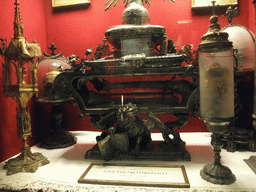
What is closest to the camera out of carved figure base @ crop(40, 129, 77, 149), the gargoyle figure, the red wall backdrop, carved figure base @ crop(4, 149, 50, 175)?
carved figure base @ crop(4, 149, 50, 175)

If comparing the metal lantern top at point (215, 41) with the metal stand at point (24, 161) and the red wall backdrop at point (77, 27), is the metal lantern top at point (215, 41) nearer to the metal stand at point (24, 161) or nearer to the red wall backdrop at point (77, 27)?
the red wall backdrop at point (77, 27)

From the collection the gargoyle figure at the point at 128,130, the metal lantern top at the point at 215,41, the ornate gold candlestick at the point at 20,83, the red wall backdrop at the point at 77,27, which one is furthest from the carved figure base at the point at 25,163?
the metal lantern top at the point at 215,41

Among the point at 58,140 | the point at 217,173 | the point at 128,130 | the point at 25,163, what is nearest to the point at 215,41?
the point at 217,173

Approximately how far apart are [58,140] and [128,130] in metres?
1.09

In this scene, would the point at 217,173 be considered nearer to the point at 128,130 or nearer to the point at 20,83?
the point at 128,130

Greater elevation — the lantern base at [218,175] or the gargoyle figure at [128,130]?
the gargoyle figure at [128,130]

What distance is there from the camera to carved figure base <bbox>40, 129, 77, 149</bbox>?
2.74m

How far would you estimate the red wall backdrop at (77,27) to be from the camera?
248 cm

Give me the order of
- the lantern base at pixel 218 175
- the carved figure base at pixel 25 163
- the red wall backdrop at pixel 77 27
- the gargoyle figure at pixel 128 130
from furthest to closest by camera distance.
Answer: the red wall backdrop at pixel 77 27 < the gargoyle figure at pixel 128 130 < the carved figure base at pixel 25 163 < the lantern base at pixel 218 175

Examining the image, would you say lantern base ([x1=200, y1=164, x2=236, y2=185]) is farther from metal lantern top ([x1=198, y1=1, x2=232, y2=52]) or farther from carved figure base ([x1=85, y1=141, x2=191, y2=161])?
metal lantern top ([x1=198, y1=1, x2=232, y2=52])

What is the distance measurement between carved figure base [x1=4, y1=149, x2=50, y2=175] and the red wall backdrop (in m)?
0.40

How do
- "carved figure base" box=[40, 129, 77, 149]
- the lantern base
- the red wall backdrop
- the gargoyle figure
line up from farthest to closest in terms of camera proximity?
"carved figure base" box=[40, 129, 77, 149] < the red wall backdrop < the gargoyle figure < the lantern base

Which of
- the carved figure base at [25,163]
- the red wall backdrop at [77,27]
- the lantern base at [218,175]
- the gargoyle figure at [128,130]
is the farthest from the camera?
the red wall backdrop at [77,27]

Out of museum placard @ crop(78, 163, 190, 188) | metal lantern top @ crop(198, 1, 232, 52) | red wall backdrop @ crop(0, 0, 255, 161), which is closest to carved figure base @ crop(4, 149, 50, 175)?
red wall backdrop @ crop(0, 0, 255, 161)
